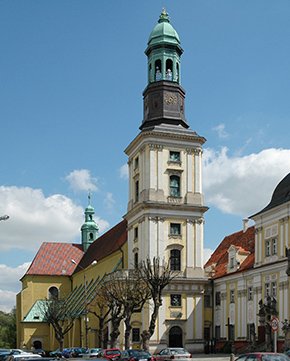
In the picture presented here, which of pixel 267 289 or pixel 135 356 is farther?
pixel 267 289

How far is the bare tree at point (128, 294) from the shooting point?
49.9 meters

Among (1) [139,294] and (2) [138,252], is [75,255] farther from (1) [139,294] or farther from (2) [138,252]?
(1) [139,294]

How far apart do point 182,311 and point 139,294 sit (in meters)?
10.4

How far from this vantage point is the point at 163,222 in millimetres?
61031

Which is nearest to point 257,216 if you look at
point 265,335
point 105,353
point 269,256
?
point 269,256

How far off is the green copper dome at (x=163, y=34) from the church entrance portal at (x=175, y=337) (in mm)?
25831

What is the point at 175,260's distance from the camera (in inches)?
2416

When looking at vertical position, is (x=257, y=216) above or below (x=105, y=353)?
above

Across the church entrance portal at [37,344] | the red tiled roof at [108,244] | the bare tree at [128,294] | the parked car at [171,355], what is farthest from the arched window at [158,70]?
the church entrance portal at [37,344]

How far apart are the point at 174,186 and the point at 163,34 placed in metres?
14.3

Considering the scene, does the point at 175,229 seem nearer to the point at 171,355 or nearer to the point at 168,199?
the point at 168,199

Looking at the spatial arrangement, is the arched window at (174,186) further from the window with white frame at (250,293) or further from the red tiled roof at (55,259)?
the red tiled roof at (55,259)

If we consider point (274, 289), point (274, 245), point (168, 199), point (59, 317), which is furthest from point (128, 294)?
point (59, 317)

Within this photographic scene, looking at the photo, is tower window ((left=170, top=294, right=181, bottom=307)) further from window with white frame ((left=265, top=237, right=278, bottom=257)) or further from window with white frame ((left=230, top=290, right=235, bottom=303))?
window with white frame ((left=265, top=237, right=278, bottom=257))
